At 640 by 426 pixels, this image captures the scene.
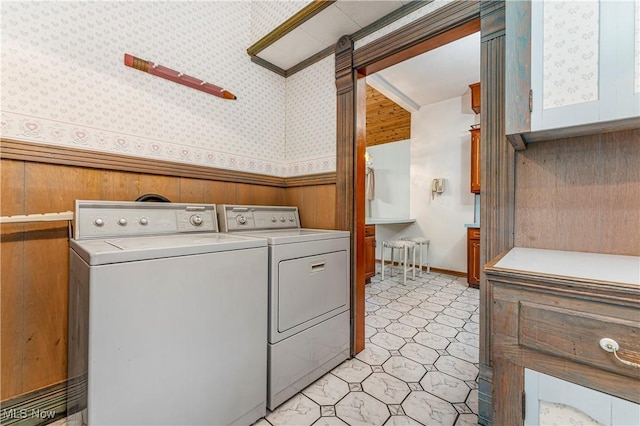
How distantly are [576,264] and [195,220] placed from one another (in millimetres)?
1789

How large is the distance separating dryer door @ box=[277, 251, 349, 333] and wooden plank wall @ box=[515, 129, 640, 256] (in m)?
1.00

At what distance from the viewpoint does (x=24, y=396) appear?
4.09 feet

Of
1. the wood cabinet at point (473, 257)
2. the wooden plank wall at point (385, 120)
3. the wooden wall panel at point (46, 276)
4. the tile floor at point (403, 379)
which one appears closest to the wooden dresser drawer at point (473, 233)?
the wood cabinet at point (473, 257)

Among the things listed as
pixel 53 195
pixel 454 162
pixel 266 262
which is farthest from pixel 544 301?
pixel 454 162

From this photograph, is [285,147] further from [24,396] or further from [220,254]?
[24,396]

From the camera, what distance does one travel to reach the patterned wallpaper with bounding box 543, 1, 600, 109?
33.2 inches

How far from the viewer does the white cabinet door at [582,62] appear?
0.80m

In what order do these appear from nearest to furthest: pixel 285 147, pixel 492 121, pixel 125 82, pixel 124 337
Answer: pixel 124 337
pixel 492 121
pixel 125 82
pixel 285 147

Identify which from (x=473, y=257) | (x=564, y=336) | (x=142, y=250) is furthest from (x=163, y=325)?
(x=473, y=257)

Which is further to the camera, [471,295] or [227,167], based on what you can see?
[471,295]

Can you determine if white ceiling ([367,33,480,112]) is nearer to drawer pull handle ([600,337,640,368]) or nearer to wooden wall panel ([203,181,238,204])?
wooden wall panel ([203,181,238,204])

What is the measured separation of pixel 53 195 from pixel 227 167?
97cm

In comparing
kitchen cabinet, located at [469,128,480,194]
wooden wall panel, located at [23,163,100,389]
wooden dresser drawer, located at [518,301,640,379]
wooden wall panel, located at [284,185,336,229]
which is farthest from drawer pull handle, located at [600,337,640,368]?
kitchen cabinet, located at [469,128,480,194]

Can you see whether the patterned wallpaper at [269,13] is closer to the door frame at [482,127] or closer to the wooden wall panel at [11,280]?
the door frame at [482,127]
